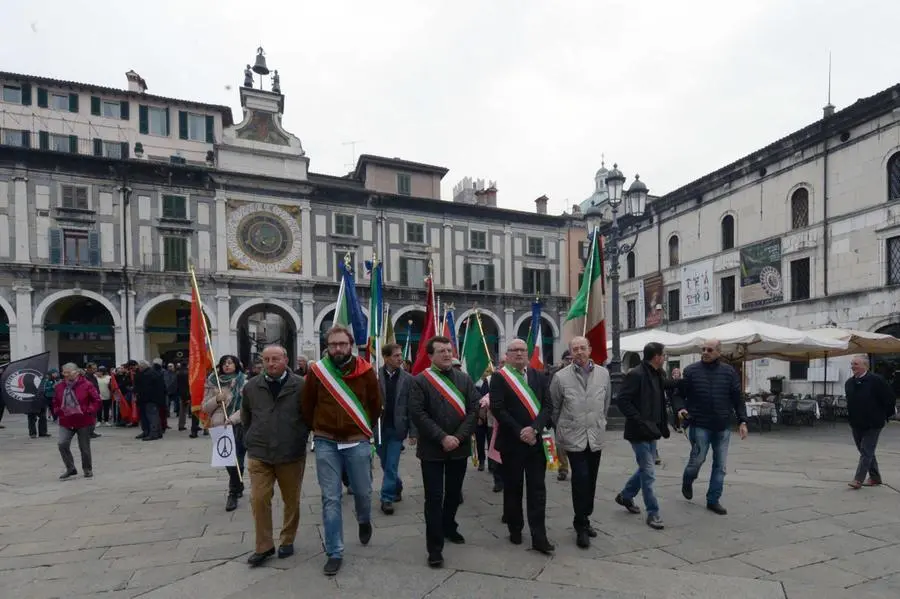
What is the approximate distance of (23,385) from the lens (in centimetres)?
1227

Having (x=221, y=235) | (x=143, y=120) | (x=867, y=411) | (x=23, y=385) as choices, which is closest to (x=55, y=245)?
(x=221, y=235)

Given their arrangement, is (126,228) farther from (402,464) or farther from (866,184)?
(866,184)

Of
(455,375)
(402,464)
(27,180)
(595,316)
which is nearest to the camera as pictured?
(455,375)

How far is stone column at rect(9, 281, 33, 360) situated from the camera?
2394cm

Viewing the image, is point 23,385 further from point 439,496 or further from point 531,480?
point 531,480

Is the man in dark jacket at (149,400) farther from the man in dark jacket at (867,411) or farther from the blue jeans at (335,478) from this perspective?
the man in dark jacket at (867,411)

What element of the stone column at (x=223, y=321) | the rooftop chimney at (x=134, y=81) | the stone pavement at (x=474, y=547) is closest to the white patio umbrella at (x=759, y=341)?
the stone pavement at (x=474, y=547)

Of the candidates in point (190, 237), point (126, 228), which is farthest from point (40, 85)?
point (190, 237)

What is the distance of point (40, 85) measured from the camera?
2886 cm

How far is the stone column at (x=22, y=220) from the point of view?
80.0 ft

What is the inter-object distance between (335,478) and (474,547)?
4.63 feet

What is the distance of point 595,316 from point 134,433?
1212cm

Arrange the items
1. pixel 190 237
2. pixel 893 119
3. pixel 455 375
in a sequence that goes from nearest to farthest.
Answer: pixel 455 375, pixel 893 119, pixel 190 237

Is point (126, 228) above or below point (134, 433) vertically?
above
